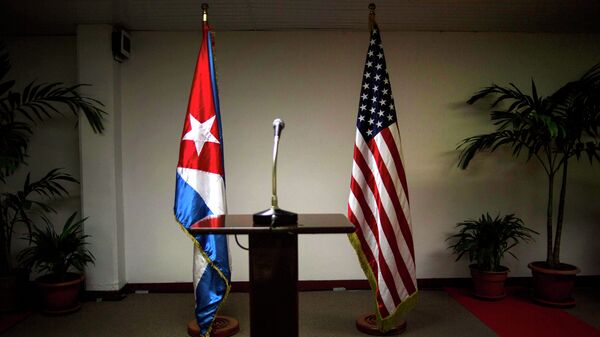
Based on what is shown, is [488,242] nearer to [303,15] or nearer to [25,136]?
[303,15]

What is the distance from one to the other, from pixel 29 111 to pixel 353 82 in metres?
2.97

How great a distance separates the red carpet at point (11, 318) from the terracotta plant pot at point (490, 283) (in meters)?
3.64

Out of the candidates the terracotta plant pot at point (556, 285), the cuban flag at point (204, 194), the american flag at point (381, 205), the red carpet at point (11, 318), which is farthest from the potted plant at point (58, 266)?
the terracotta plant pot at point (556, 285)

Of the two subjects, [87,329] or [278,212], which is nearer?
[278,212]

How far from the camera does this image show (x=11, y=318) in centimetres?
328

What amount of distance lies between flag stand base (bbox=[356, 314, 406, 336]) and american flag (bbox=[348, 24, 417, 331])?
0.13 metres

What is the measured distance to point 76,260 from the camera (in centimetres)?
359

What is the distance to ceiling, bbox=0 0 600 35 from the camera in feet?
10.9

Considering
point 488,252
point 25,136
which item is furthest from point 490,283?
point 25,136

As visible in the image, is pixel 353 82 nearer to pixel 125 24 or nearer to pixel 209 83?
pixel 209 83

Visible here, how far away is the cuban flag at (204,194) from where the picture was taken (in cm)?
282

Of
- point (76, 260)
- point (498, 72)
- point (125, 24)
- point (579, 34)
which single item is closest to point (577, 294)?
point (498, 72)

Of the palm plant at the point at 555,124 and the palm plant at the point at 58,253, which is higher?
the palm plant at the point at 555,124

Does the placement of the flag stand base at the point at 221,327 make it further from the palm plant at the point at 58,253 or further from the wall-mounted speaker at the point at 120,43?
the wall-mounted speaker at the point at 120,43
